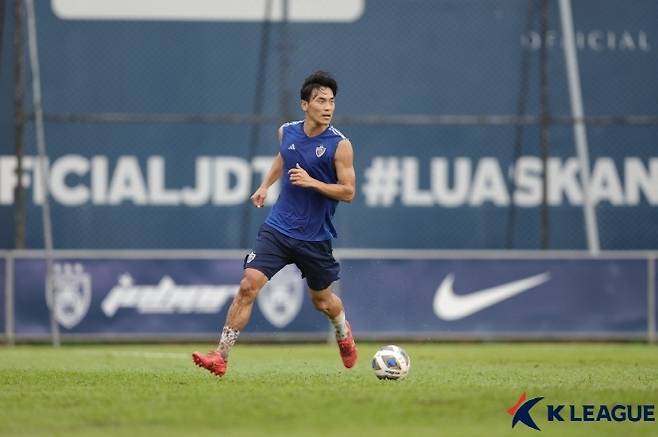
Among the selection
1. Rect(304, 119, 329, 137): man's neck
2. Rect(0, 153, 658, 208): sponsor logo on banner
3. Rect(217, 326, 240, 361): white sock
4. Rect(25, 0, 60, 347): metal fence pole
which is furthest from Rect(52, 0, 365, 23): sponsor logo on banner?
Rect(217, 326, 240, 361): white sock

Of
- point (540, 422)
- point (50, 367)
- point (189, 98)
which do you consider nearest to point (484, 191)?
point (189, 98)

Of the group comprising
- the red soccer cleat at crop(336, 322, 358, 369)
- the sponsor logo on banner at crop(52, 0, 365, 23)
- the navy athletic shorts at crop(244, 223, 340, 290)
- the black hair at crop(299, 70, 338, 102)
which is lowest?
the red soccer cleat at crop(336, 322, 358, 369)

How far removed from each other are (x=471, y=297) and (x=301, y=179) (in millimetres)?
8012

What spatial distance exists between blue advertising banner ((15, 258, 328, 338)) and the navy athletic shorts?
6585 millimetres

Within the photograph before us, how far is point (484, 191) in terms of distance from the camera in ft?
64.7

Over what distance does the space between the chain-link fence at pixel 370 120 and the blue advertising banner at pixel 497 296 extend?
6.13 feet

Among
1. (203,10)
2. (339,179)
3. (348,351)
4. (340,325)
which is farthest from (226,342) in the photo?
(203,10)

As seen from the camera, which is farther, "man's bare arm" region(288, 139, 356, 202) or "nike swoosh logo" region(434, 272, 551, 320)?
"nike swoosh logo" region(434, 272, 551, 320)

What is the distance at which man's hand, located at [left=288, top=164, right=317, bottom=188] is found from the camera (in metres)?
10.1

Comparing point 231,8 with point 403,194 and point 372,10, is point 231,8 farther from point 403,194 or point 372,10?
point 403,194

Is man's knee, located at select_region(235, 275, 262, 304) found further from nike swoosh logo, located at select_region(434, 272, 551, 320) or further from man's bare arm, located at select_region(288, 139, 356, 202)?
nike swoosh logo, located at select_region(434, 272, 551, 320)

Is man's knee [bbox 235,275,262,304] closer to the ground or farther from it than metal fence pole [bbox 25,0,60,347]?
closer to the ground

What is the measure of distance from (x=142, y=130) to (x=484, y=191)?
17.2ft

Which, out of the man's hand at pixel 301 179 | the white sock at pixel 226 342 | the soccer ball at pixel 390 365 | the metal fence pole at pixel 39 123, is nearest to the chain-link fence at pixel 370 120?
the metal fence pole at pixel 39 123
